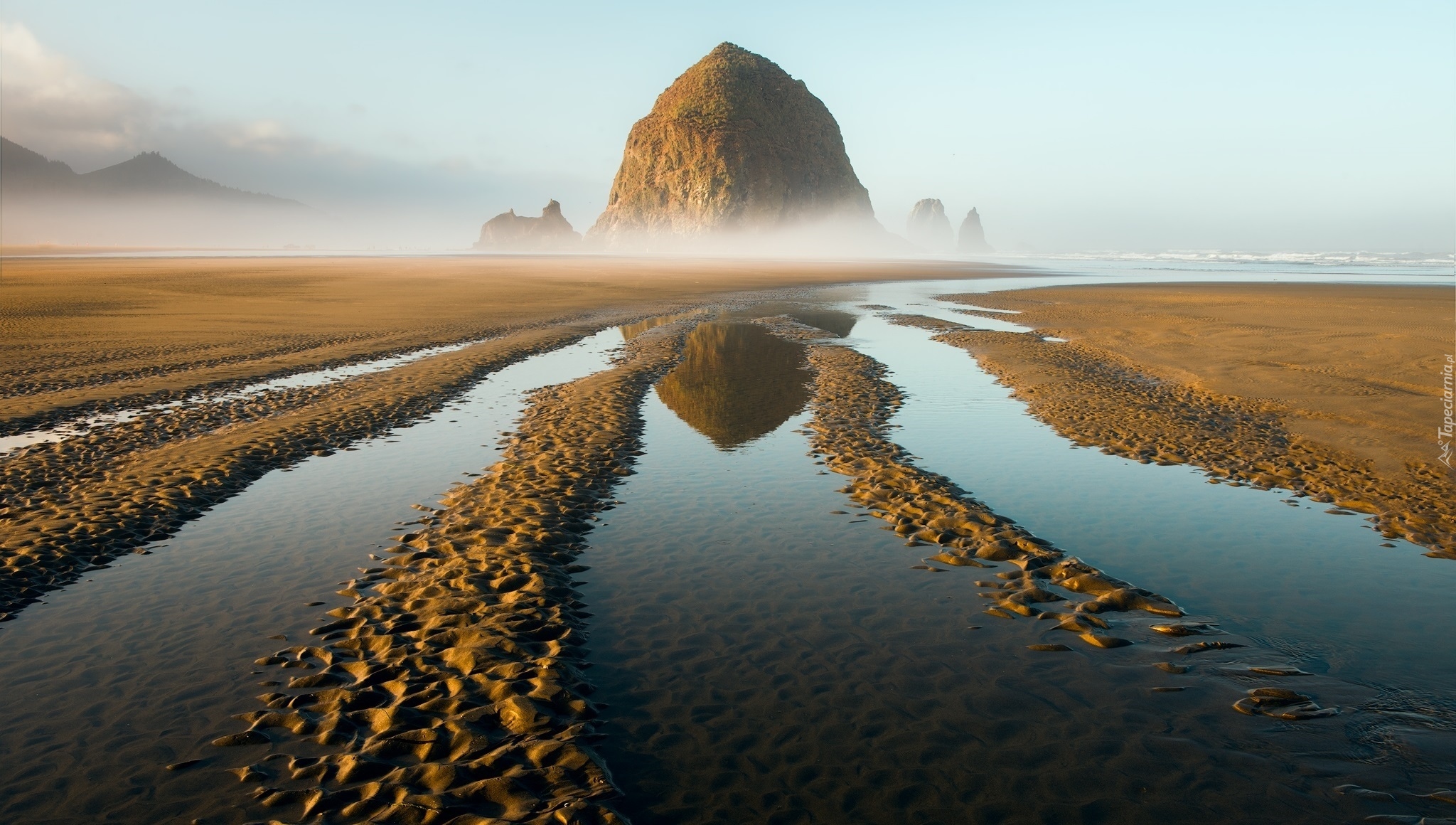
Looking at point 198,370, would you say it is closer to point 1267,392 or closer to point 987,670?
point 987,670

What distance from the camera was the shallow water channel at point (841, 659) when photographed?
590cm

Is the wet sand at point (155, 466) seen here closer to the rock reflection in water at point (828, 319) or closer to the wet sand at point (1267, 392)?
the wet sand at point (1267, 392)

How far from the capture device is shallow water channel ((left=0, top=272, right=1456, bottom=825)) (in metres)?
5.90

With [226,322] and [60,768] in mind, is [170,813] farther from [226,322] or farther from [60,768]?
[226,322]

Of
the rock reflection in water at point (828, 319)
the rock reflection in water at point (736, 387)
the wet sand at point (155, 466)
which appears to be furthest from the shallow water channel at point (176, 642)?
the rock reflection in water at point (828, 319)

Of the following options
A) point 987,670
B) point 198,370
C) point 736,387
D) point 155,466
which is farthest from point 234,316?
point 987,670

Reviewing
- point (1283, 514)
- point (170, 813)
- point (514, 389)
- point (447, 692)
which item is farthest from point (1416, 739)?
point (514, 389)

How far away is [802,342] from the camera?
1287 inches

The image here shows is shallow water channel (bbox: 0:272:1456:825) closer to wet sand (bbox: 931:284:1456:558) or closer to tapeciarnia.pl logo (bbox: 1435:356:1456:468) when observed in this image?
wet sand (bbox: 931:284:1456:558)

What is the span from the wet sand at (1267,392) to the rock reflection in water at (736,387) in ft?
22.5

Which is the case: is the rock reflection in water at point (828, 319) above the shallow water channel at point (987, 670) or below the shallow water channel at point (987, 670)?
above

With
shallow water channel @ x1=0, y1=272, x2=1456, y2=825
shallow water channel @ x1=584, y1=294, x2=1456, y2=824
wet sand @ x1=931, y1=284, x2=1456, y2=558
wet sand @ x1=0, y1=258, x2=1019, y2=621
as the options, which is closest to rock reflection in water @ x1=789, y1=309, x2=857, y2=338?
wet sand @ x1=931, y1=284, x2=1456, y2=558

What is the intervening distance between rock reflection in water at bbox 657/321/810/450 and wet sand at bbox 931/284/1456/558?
685 cm

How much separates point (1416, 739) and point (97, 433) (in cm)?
2219
